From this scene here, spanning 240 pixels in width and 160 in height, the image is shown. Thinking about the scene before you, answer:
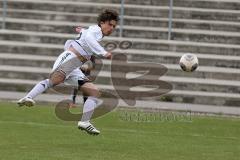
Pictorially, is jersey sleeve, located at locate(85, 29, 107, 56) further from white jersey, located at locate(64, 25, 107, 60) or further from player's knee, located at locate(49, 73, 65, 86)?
player's knee, located at locate(49, 73, 65, 86)

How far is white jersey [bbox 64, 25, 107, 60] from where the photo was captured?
12.2m

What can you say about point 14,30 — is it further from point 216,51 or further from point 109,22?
point 109,22

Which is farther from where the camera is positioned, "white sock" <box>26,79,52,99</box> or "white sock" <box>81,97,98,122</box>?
"white sock" <box>81,97,98,122</box>

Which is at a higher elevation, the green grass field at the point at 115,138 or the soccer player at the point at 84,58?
the soccer player at the point at 84,58

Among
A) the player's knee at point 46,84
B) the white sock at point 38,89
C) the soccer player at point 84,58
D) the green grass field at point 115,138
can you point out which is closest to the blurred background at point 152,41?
the green grass field at point 115,138

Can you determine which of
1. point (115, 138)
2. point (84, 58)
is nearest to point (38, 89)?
point (84, 58)

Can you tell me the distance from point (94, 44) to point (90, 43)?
0.31 ft

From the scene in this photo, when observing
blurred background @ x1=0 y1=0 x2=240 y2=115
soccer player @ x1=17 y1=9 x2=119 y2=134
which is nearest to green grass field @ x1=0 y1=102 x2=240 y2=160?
soccer player @ x1=17 y1=9 x2=119 y2=134

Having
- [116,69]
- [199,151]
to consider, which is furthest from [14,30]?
[199,151]

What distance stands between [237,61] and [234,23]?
90.1 inches

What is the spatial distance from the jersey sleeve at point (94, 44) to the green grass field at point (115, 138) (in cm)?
151

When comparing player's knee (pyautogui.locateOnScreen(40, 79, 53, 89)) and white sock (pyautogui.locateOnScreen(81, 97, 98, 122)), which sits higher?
player's knee (pyautogui.locateOnScreen(40, 79, 53, 89))

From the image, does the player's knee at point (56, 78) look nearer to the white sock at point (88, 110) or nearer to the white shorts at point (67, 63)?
the white shorts at point (67, 63)

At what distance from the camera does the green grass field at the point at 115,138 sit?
1087 cm
